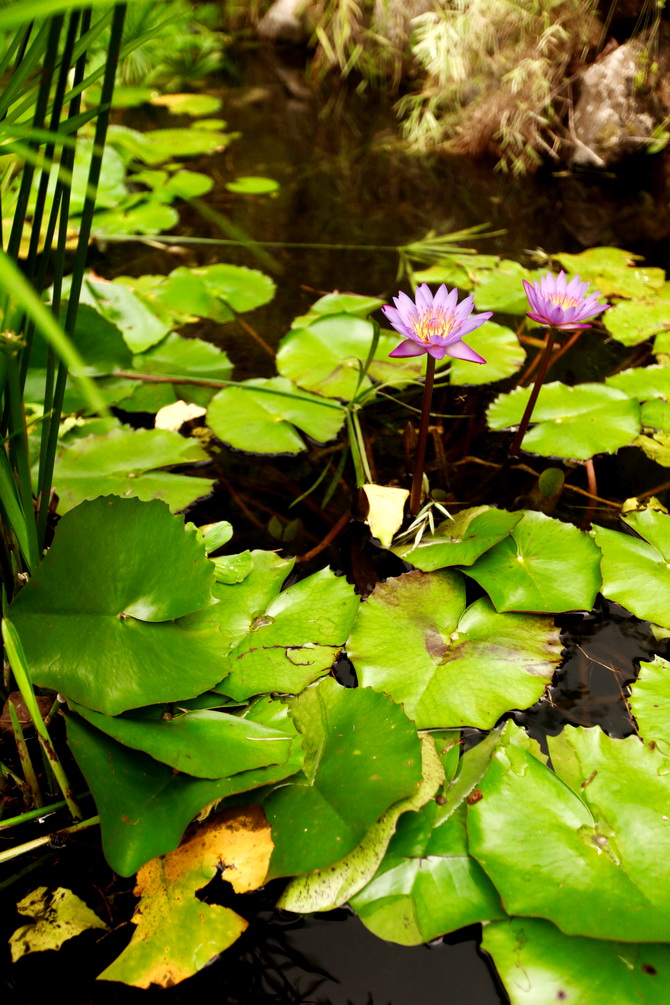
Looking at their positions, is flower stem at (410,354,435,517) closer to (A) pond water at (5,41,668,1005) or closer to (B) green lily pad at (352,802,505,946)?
(A) pond water at (5,41,668,1005)

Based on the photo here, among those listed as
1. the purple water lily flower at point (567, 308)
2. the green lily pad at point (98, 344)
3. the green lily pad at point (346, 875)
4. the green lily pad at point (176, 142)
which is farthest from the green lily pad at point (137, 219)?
the green lily pad at point (346, 875)

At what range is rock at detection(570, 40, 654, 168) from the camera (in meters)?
2.56

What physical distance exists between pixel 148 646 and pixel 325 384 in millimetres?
741

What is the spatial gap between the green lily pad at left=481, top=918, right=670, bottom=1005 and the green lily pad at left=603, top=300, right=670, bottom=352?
1.25 meters

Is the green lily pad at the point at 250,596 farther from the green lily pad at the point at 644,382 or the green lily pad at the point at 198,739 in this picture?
the green lily pad at the point at 644,382

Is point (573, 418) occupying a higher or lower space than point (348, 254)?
lower

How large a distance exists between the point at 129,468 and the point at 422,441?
0.52m

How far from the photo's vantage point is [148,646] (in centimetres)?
75

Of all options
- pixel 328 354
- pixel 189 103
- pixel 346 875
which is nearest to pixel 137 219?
pixel 328 354

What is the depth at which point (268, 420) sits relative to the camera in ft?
4.17

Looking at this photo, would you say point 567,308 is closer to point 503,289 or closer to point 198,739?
point 503,289

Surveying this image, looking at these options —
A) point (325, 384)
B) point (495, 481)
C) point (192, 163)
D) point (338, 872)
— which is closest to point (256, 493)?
point (325, 384)

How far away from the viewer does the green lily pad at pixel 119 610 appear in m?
0.71

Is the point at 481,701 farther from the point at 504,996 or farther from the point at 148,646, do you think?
the point at 148,646
